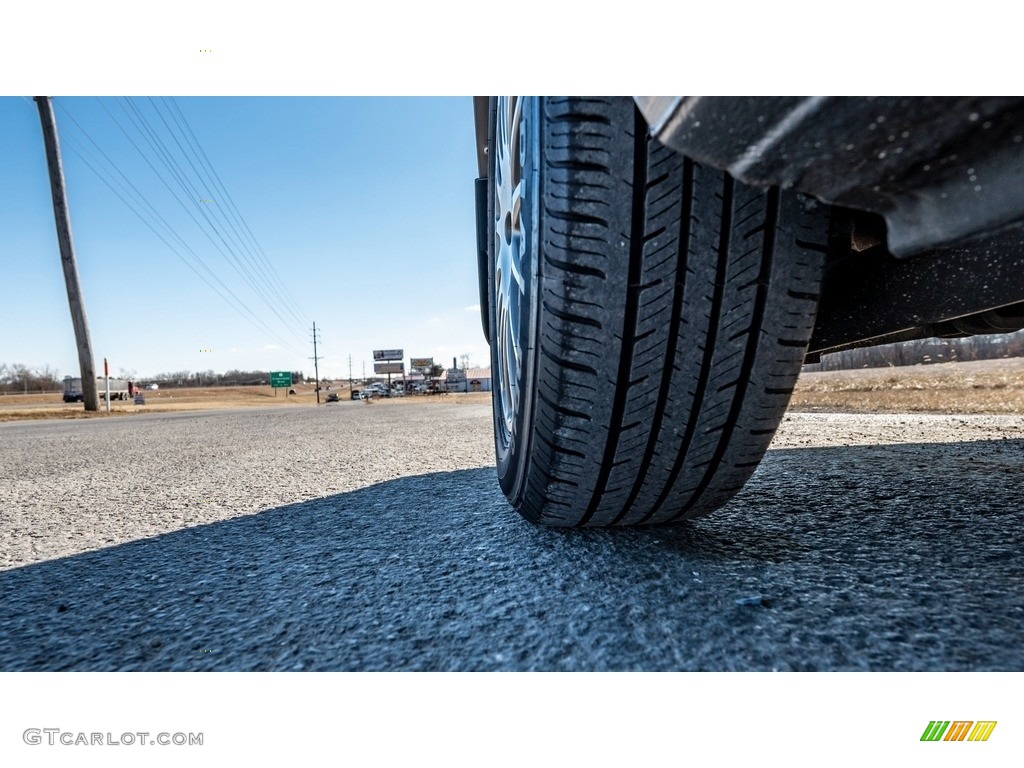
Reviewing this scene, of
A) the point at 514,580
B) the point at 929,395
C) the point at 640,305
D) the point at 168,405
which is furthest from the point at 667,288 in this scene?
the point at 168,405

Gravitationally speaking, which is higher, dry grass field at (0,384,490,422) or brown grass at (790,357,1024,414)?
brown grass at (790,357,1024,414)

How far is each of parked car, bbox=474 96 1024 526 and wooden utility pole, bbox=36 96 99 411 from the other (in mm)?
16671

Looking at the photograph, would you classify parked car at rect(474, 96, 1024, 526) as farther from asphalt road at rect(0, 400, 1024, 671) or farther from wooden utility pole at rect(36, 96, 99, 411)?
wooden utility pole at rect(36, 96, 99, 411)

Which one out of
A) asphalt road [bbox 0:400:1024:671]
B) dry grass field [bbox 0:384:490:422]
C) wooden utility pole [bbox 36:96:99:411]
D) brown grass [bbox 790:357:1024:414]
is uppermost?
wooden utility pole [bbox 36:96:99:411]

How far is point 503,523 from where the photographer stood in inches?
49.2

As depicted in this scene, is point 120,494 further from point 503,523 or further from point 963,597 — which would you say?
point 963,597

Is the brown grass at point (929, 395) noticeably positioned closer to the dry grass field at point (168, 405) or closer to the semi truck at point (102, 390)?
the dry grass field at point (168, 405)

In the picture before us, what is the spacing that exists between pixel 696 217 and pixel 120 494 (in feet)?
6.99

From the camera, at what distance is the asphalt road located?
66 centimetres
